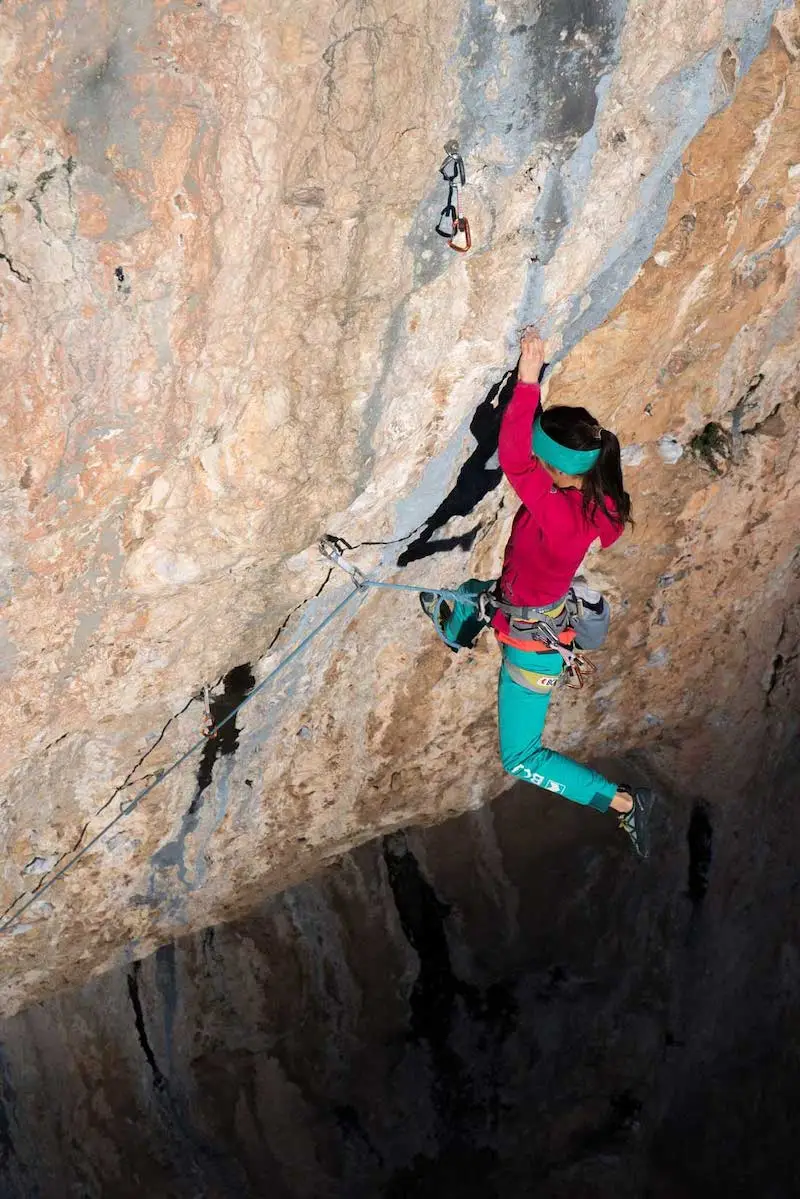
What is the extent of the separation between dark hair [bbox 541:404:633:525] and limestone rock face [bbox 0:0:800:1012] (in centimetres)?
25

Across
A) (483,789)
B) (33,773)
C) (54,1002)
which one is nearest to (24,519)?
(33,773)

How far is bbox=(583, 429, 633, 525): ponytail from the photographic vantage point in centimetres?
296

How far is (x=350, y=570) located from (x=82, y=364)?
134cm

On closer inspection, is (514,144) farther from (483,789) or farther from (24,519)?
(483,789)

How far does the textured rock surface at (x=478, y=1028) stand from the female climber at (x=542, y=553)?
191 centimetres

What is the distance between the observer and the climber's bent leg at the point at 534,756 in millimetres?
3645

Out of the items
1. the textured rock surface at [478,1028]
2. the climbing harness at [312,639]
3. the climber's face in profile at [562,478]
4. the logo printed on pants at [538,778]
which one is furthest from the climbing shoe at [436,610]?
the textured rock surface at [478,1028]

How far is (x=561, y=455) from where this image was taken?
2.93 m

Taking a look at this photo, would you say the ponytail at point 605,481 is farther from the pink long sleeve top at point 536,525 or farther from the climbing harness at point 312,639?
the climbing harness at point 312,639

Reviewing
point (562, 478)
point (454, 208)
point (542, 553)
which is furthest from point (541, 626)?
point (454, 208)

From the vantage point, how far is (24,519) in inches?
97.2

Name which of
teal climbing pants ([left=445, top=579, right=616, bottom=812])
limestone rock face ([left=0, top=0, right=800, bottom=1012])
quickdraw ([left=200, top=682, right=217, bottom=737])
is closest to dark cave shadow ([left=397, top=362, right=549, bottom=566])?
limestone rock face ([left=0, top=0, right=800, bottom=1012])

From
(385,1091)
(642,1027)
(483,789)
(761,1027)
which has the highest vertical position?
(483,789)

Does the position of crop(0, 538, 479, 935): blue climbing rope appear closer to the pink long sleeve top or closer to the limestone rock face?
the limestone rock face
